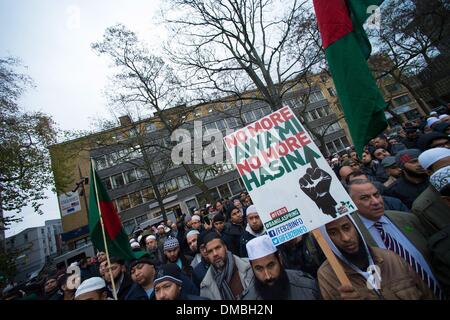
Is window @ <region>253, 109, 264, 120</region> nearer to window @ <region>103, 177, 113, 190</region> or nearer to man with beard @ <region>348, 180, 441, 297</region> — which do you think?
window @ <region>103, 177, 113, 190</region>

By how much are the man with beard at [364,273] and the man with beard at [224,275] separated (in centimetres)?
120

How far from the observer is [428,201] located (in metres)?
2.40

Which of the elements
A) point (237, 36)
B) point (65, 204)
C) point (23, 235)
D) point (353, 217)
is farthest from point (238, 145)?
point (23, 235)

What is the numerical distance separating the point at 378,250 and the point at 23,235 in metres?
76.3

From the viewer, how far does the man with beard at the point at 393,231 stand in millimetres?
2049

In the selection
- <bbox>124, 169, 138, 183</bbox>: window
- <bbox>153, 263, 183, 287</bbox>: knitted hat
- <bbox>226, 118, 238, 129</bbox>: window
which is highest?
<bbox>226, 118, 238, 129</bbox>: window

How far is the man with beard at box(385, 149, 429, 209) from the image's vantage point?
3488mm

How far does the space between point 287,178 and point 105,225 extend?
3116 millimetres

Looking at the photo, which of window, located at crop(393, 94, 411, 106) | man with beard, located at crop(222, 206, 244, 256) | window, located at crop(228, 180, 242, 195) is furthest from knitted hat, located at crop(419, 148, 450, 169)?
window, located at crop(393, 94, 411, 106)

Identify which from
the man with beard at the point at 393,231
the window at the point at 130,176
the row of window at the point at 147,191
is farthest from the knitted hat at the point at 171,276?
the window at the point at 130,176

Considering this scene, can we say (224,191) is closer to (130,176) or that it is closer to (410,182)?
(130,176)

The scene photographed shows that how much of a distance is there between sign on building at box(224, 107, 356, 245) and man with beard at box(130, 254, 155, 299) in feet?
7.40

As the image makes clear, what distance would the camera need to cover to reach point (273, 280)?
235cm
